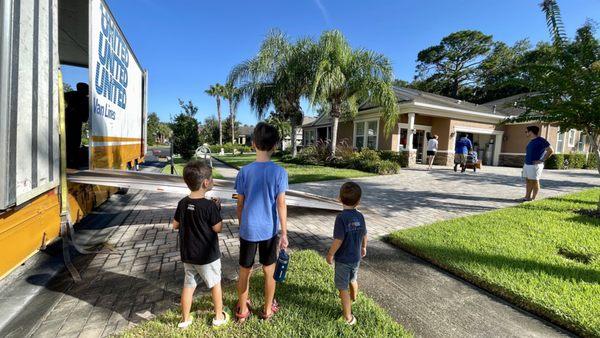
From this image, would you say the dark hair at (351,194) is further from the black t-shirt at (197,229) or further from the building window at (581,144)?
the building window at (581,144)

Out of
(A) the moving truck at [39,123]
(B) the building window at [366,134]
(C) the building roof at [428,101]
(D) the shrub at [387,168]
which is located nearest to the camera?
(A) the moving truck at [39,123]

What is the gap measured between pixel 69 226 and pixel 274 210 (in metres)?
2.53

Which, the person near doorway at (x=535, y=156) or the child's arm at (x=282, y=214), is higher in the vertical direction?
the person near doorway at (x=535, y=156)

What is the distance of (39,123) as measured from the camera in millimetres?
2439

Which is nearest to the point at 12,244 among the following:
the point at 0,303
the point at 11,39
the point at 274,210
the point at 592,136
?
the point at 0,303

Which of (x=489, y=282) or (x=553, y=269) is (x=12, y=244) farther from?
(x=553, y=269)

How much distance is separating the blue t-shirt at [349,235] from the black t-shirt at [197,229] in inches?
36.9

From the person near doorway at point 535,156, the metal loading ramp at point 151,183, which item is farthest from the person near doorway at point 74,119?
the person near doorway at point 535,156

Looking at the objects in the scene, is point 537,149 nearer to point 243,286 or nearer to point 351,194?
point 351,194

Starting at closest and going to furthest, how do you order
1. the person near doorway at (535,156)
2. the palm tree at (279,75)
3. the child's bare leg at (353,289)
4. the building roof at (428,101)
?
1. the child's bare leg at (353,289)
2. the person near doorway at (535,156)
3. the palm tree at (279,75)
4. the building roof at (428,101)

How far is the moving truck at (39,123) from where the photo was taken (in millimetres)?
2014

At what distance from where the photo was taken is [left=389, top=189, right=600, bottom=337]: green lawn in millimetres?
2494

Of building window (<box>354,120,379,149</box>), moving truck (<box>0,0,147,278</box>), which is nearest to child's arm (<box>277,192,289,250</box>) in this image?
moving truck (<box>0,0,147,278</box>)

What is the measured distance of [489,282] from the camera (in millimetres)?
2848
